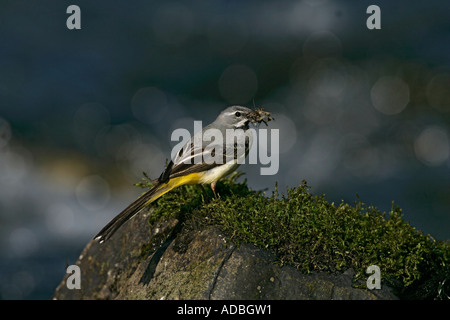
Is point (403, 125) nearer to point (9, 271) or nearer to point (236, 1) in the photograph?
point (236, 1)

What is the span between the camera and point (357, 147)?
16.9 m

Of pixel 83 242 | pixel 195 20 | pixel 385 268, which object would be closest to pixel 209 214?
pixel 385 268

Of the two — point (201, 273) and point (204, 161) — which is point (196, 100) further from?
point (201, 273)

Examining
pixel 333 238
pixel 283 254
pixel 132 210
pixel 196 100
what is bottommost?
pixel 283 254

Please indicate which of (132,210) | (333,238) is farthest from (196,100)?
(333,238)

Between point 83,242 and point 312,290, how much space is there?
11.5m

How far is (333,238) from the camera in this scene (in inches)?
235

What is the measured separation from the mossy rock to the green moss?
12 millimetres

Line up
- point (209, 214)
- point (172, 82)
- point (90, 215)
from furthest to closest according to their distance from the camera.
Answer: point (172, 82) → point (90, 215) → point (209, 214)

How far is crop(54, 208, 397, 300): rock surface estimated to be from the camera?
558 centimetres

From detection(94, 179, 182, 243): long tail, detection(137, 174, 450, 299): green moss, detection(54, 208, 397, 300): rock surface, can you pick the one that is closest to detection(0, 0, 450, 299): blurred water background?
detection(54, 208, 397, 300): rock surface

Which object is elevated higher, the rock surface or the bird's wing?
the bird's wing

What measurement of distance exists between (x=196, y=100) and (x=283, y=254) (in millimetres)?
13806

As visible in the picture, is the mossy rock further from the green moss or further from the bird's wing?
the bird's wing
